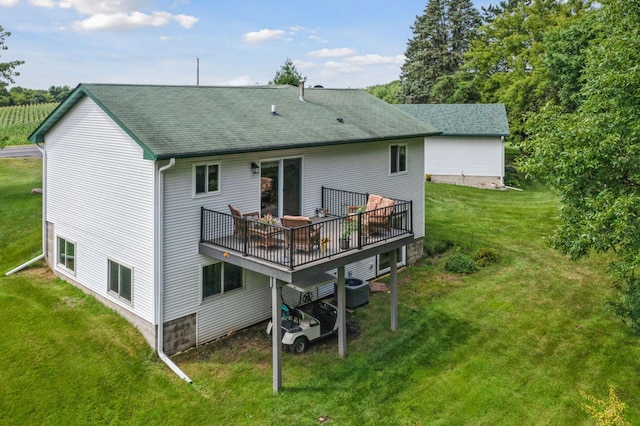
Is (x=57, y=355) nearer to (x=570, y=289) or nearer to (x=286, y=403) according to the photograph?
(x=286, y=403)

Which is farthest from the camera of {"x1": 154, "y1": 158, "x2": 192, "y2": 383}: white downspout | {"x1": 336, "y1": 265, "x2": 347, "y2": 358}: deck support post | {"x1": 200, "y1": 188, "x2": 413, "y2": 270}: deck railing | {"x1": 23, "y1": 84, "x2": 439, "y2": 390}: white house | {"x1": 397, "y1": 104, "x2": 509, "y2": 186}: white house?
{"x1": 397, "y1": 104, "x2": 509, "y2": 186}: white house

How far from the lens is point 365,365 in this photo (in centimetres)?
1161

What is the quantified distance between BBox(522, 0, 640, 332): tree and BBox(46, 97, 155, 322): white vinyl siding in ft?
30.4

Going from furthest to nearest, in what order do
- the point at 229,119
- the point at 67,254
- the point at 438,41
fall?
the point at 438,41 → the point at 67,254 → the point at 229,119

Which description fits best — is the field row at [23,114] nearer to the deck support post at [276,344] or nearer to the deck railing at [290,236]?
the deck railing at [290,236]

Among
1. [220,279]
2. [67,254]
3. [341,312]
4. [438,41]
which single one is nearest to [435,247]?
[341,312]

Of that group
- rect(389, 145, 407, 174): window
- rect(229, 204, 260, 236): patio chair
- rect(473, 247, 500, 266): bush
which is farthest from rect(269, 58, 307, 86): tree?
rect(229, 204, 260, 236): patio chair

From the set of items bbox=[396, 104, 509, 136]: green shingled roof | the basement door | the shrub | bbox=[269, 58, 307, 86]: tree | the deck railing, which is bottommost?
the shrub

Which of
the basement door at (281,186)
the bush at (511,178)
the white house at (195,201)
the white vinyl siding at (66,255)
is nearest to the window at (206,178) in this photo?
the white house at (195,201)

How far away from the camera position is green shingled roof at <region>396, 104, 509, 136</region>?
34.0m

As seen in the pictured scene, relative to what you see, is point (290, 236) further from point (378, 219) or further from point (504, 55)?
point (504, 55)

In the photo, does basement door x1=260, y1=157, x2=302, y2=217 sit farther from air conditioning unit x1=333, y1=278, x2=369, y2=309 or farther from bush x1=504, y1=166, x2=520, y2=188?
bush x1=504, y1=166, x2=520, y2=188

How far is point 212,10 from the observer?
25.2 meters

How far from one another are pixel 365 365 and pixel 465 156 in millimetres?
26094
